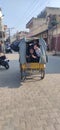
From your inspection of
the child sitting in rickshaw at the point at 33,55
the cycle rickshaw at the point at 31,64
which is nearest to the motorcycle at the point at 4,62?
the child sitting in rickshaw at the point at 33,55

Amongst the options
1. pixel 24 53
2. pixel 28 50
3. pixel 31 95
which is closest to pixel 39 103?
pixel 31 95

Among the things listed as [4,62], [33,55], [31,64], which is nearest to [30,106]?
[31,64]

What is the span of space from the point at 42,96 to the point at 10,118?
2592mm

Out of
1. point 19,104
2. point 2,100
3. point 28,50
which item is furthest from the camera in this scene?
point 28,50

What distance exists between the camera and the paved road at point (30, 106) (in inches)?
243

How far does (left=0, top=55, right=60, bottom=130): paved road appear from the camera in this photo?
6.17 metres

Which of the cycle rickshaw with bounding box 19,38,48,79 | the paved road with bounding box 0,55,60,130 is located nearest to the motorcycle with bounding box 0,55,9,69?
the cycle rickshaw with bounding box 19,38,48,79

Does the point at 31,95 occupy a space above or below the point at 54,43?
Result: above

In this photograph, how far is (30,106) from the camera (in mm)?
7777

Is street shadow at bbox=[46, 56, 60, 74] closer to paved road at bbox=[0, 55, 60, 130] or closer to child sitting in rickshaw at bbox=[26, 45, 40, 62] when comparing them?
child sitting in rickshaw at bbox=[26, 45, 40, 62]

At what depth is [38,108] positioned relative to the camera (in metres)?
7.51

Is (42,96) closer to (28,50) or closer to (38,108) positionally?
(38,108)

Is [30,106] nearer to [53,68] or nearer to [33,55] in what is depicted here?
[33,55]

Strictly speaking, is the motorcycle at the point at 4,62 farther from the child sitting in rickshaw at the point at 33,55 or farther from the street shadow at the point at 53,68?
the child sitting in rickshaw at the point at 33,55
